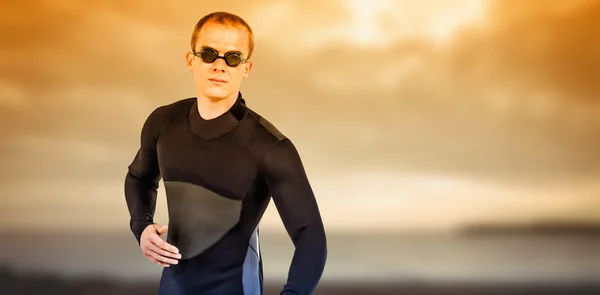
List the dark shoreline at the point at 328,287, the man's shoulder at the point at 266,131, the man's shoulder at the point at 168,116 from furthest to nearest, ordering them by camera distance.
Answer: the dark shoreline at the point at 328,287, the man's shoulder at the point at 168,116, the man's shoulder at the point at 266,131

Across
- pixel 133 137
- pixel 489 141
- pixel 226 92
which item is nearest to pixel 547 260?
pixel 489 141

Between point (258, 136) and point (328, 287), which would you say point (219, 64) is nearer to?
point (258, 136)

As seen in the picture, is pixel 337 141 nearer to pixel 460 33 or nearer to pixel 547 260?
pixel 460 33

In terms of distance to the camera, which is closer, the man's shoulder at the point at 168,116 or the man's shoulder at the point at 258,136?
the man's shoulder at the point at 258,136

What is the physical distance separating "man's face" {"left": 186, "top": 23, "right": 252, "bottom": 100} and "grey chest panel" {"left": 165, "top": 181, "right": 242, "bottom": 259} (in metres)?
0.26

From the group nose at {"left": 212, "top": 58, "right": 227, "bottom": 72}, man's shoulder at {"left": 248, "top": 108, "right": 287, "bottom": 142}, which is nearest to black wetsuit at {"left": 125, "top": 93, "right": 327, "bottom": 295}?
man's shoulder at {"left": 248, "top": 108, "right": 287, "bottom": 142}

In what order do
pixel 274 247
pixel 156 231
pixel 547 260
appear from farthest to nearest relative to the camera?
pixel 547 260
pixel 274 247
pixel 156 231

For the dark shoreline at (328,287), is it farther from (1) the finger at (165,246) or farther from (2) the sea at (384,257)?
(1) the finger at (165,246)

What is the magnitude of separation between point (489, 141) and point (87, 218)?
247 cm

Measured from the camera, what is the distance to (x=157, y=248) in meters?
1.83

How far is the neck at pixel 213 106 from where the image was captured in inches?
74.8

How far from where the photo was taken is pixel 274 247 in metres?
4.15

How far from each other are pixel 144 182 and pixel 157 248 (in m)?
0.31

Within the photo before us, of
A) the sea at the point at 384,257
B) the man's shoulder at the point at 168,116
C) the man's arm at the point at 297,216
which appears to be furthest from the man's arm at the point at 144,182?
the sea at the point at 384,257
